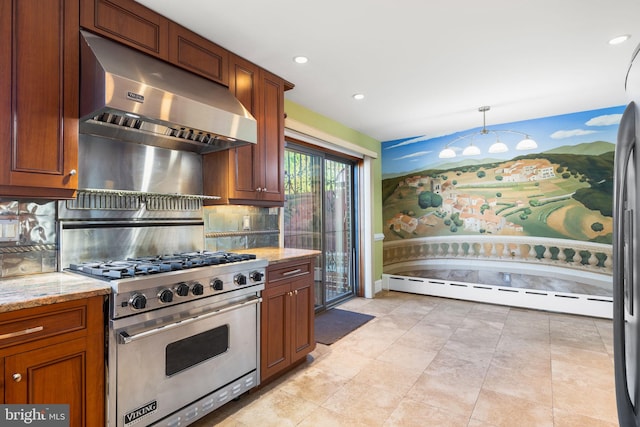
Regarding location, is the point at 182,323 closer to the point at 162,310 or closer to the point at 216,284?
the point at 162,310

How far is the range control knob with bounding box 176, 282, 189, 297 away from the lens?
1.81 meters

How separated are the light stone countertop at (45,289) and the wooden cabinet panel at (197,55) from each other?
144 cm

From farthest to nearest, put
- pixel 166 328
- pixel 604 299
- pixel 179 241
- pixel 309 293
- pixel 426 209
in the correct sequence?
pixel 426 209
pixel 604 299
pixel 309 293
pixel 179 241
pixel 166 328

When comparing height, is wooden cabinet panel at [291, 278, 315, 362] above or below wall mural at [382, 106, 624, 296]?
below

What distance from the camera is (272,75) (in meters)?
2.88

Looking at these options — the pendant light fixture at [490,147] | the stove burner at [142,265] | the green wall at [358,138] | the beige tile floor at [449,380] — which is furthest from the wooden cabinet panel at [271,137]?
the pendant light fixture at [490,147]

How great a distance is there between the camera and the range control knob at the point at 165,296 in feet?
5.70

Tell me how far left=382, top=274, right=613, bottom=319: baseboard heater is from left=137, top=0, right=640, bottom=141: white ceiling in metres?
2.30

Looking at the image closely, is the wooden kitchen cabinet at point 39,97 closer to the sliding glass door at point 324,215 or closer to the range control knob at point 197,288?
the range control knob at point 197,288

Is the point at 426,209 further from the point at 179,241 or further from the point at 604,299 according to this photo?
the point at 179,241

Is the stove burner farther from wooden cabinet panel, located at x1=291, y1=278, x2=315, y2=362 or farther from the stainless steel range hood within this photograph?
the stainless steel range hood

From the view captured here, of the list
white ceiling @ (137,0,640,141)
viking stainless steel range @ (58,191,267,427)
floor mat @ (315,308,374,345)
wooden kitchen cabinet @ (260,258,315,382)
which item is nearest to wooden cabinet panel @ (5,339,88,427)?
viking stainless steel range @ (58,191,267,427)

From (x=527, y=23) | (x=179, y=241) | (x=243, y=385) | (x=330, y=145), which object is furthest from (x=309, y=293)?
(x=527, y=23)

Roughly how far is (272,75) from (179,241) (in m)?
1.58
